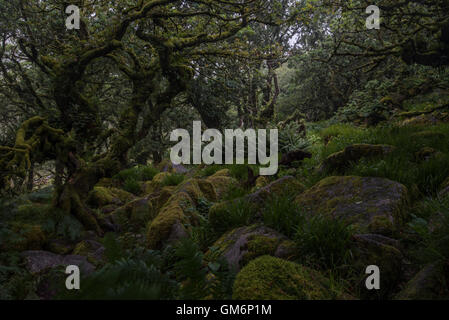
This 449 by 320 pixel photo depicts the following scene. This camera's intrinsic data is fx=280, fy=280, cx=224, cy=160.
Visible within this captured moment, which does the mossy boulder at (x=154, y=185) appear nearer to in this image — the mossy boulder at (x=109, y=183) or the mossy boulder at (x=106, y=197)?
the mossy boulder at (x=106, y=197)

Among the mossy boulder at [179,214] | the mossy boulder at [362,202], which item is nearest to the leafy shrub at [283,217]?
the mossy boulder at [362,202]

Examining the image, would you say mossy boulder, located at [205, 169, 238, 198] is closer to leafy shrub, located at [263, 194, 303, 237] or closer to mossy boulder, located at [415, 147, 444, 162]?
leafy shrub, located at [263, 194, 303, 237]

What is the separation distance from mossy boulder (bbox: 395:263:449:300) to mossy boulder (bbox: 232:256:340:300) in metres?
0.55

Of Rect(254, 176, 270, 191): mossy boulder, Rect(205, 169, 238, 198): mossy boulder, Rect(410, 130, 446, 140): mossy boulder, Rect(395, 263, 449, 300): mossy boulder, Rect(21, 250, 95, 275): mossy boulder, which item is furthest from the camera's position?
Rect(205, 169, 238, 198): mossy boulder

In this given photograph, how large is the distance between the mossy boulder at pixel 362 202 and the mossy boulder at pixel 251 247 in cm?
71

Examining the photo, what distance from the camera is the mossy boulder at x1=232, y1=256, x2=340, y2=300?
220cm

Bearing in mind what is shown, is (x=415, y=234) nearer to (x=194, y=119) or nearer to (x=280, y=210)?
(x=280, y=210)

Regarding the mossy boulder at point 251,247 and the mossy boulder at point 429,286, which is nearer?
the mossy boulder at point 429,286

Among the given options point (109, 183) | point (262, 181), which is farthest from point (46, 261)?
point (109, 183)

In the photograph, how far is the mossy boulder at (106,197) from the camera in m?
6.68

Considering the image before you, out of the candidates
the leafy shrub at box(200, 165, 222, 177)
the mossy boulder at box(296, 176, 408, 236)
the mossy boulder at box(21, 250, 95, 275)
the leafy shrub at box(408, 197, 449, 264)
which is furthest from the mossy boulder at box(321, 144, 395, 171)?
the mossy boulder at box(21, 250, 95, 275)

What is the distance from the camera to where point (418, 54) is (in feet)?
21.7
